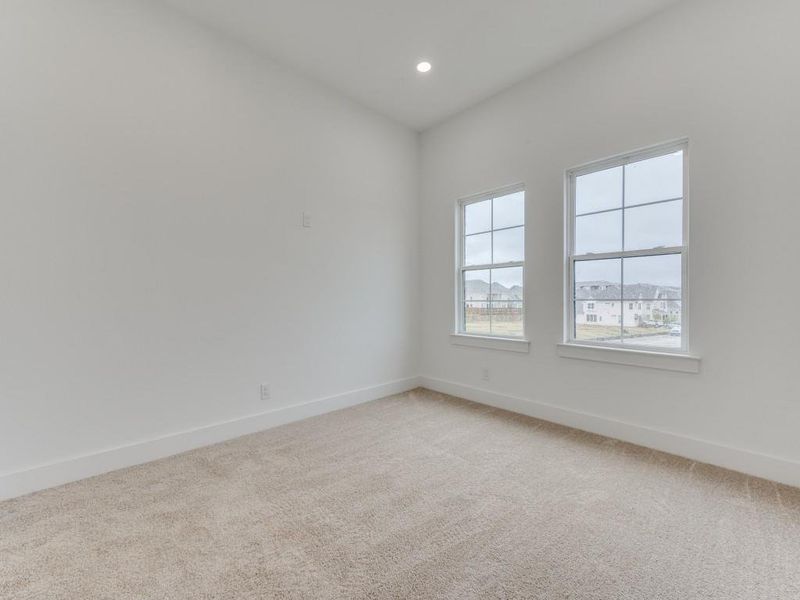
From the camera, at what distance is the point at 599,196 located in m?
2.88

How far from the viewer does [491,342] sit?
139 inches

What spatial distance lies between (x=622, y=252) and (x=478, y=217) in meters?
1.44

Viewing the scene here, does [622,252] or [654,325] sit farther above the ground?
[622,252]

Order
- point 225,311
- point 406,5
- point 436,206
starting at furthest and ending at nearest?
point 436,206
point 225,311
point 406,5

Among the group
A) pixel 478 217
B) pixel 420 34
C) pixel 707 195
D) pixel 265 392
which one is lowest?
pixel 265 392

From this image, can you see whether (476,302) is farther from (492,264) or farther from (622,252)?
(622,252)

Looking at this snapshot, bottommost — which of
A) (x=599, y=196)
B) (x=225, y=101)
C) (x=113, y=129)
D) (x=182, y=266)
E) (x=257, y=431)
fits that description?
(x=257, y=431)

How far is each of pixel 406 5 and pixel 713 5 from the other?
75.1 inches

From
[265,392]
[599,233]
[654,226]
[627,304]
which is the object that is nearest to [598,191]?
[599,233]

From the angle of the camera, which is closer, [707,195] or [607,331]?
[707,195]

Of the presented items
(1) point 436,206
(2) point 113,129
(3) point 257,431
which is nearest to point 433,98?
(1) point 436,206

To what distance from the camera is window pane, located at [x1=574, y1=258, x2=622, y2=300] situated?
110 inches

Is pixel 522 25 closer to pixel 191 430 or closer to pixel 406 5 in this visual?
pixel 406 5

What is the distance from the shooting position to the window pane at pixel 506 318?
11.2ft
